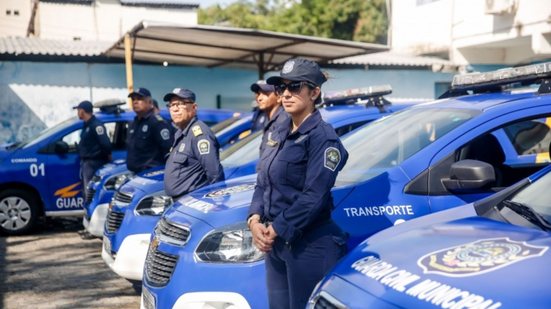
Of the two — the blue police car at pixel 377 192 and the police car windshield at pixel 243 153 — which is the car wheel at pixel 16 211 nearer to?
the police car windshield at pixel 243 153

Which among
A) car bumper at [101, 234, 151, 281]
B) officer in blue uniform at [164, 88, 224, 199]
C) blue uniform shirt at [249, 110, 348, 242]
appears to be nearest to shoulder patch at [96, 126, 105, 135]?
officer in blue uniform at [164, 88, 224, 199]

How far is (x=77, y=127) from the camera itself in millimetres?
9750

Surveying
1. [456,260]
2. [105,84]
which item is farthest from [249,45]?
[456,260]

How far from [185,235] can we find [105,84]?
1174 cm

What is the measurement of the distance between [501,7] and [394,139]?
13768 millimetres

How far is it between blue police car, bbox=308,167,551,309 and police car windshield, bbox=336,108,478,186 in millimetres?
1020

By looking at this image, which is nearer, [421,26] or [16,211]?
[16,211]

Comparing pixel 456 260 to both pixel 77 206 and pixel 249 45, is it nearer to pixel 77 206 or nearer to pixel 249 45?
pixel 77 206

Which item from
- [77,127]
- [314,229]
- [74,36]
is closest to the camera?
[314,229]

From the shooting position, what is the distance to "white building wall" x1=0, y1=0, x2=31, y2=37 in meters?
37.9

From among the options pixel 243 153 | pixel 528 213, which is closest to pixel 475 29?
pixel 243 153

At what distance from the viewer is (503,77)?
15.9ft

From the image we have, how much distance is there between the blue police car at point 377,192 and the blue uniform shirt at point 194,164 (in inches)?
27.5

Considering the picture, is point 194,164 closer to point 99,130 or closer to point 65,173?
point 99,130
